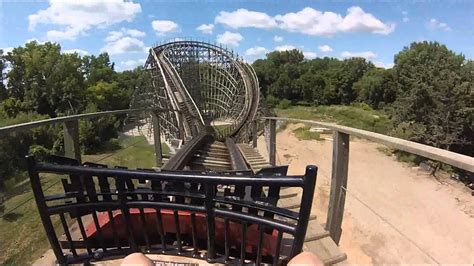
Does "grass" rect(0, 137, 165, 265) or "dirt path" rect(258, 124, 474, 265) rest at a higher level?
"grass" rect(0, 137, 165, 265)

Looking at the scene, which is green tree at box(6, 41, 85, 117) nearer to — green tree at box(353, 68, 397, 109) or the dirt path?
the dirt path

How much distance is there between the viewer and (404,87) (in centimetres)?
3706

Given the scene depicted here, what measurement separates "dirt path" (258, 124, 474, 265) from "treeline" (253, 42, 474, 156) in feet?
10.1

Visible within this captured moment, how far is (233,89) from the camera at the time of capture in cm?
3158

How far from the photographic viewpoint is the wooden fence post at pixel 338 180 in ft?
7.89

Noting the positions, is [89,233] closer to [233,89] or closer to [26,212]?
[26,212]

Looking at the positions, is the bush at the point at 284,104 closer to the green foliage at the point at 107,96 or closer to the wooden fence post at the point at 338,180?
the green foliage at the point at 107,96

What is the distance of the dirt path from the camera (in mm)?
10252

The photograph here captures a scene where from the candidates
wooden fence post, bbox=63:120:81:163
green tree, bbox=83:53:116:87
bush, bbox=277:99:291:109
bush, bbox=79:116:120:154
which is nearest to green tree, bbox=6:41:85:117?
green tree, bbox=83:53:116:87

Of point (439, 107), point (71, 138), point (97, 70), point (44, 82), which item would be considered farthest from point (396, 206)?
point (97, 70)

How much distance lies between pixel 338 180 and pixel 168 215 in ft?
4.09

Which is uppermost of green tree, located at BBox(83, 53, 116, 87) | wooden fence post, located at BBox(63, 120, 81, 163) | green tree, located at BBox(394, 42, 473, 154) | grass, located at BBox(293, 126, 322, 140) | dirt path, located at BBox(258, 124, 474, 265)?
green tree, located at BBox(83, 53, 116, 87)

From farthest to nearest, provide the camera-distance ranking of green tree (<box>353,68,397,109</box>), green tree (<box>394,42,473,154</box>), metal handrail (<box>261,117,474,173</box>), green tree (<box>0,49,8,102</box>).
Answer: green tree (<box>353,68,397,109</box>), green tree (<box>0,49,8,102</box>), green tree (<box>394,42,473,154</box>), metal handrail (<box>261,117,474,173</box>)

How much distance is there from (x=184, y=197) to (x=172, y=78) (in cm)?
2127
